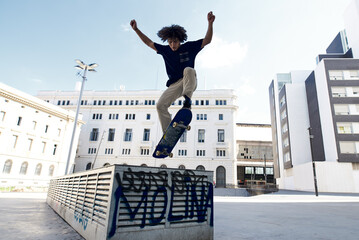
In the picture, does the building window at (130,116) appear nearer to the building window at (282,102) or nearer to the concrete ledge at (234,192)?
the concrete ledge at (234,192)

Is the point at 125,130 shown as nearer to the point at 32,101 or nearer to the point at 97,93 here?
the point at 97,93

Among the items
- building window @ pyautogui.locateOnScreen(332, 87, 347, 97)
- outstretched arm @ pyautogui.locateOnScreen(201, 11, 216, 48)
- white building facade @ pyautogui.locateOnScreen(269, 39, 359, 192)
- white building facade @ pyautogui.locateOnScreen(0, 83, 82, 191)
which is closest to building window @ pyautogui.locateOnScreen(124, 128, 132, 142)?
white building facade @ pyautogui.locateOnScreen(0, 83, 82, 191)

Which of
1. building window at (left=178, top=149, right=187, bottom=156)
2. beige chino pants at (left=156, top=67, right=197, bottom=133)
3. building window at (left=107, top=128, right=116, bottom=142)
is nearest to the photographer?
beige chino pants at (left=156, top=67, right=197, bottom=133)

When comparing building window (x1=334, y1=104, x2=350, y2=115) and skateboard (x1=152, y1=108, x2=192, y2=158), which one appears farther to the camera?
building window (x1=334, y1=104, x2=350, y2=115)

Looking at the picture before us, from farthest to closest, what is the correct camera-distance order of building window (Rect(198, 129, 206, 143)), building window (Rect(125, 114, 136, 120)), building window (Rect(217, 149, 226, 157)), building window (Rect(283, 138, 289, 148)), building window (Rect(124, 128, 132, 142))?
building window (Rect(125, 114, 136, 120)), building window (Rect(124, 128, 132, 142)), building window (Rect(198, 129, 206, 143)), building window (Rect(217, 149, 226, 157)), building window (Rect(283, 138, 289, 148))

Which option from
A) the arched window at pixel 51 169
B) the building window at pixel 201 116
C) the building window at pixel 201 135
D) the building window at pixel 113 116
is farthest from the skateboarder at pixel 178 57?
the building window at pixel 113 116

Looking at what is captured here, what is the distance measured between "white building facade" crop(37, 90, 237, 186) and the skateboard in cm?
4232

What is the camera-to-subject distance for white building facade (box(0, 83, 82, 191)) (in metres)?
34.1

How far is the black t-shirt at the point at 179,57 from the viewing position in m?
4.26

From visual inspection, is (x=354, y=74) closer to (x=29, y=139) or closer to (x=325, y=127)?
(x=325, y=127)

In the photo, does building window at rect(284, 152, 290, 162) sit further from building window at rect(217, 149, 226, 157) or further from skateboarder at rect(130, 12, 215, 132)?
skateboarder at rect(130, 12, 215, 132)

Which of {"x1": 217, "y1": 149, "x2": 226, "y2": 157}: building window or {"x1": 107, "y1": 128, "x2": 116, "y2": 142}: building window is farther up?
{"x1": 107, "y1": 128, "x2": 116, "y2": 142}: building window

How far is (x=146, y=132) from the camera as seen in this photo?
51.3m

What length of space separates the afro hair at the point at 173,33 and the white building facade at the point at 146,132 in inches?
1695
